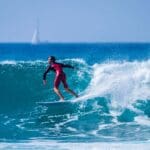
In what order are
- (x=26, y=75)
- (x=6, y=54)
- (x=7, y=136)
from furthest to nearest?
1. (x=26, y=75)
2. (x=6, y=54)
3. (x=7, y=136)

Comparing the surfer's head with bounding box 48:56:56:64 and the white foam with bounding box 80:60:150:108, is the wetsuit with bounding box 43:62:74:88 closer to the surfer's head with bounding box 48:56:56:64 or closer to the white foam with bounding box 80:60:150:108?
the surfer's head with bounding box 48:56:56:64

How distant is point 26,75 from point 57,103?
76cm

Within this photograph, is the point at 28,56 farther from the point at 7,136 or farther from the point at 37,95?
the point at 7,136

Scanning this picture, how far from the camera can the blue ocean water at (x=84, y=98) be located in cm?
488

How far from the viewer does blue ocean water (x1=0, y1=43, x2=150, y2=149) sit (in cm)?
488

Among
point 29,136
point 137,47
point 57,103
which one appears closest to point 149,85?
point 137,47

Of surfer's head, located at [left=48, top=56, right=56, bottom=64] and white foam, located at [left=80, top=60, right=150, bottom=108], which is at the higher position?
surfer's head, located at [left=48, top=56, right=56, bottom=64]

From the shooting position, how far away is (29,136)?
4.92m

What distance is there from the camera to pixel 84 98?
17.1ft
